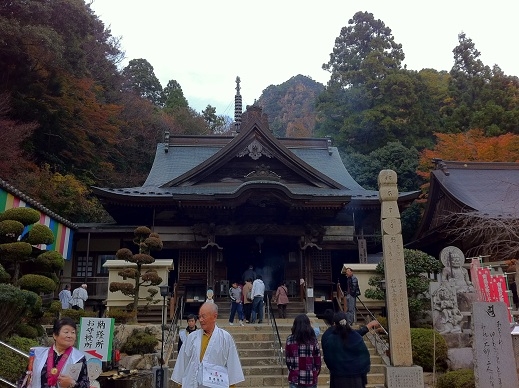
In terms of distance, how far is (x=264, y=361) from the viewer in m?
9.59

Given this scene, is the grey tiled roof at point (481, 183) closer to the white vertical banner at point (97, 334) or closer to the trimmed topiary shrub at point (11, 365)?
the white vertical banner at point (97, 334)

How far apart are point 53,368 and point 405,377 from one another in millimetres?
5490

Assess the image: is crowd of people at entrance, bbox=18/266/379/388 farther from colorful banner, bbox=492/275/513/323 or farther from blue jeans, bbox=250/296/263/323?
blue jeans, bbox=250/296/263/323

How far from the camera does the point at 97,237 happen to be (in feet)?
55.5

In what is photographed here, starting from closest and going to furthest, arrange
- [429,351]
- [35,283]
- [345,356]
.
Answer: [345,356], [429,351], [35,283]

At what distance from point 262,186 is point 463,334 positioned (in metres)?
7.30

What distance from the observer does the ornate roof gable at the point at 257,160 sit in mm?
17188

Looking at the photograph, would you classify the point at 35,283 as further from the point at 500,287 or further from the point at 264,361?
the point at 500,287

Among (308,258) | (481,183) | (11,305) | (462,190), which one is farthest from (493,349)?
(481,183)

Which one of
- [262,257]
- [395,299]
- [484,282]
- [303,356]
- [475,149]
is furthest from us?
[475,149]

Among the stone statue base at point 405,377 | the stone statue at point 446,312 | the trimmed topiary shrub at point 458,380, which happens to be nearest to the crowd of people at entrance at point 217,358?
the stone statue base at point 405,377

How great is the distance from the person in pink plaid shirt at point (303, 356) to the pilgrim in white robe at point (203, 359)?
105 cm

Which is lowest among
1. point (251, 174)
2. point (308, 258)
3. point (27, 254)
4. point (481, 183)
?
point (27, 254)

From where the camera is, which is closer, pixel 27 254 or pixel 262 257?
pixel 27 254
